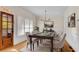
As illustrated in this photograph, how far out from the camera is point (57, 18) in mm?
4129

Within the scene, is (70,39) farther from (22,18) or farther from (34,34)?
(22,18)

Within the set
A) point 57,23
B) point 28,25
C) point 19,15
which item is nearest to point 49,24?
point 57,23


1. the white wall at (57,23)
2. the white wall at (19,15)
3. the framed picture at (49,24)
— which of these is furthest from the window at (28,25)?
the framed picture at (49,24)

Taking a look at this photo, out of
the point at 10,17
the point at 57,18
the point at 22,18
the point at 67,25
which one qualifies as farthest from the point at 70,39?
the point at 10,17

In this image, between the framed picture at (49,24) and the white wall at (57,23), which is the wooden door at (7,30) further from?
the framed picture at (49,24)

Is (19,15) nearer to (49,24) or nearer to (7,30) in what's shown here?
(7,30)

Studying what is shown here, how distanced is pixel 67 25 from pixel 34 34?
1542 millimetres

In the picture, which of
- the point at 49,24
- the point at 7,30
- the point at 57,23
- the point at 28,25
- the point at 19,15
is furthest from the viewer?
the point at 57,23

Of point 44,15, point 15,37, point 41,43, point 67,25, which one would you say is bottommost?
point 41,43

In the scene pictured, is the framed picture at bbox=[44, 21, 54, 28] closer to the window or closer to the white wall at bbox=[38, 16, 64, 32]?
Result: the white wall at bbox=[38, 16, 64, 32]

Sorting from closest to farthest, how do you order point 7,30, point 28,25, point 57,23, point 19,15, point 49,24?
point 7,30
point 19,15
point 28,25
point 49,24
point 57,23

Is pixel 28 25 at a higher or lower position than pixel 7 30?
higher

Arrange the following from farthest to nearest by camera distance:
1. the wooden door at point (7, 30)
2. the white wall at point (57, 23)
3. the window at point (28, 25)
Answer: the white wall at point (57, 23) → the window at point (28, 25) → the wooden door at point (7, 30)
